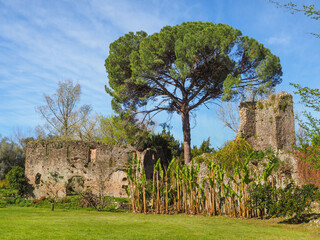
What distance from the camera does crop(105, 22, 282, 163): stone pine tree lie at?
19.5 m

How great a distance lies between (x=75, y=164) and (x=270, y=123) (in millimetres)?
11804

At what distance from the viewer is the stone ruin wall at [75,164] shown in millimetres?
20250

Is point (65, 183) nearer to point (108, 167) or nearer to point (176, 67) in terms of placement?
point (108, 167)

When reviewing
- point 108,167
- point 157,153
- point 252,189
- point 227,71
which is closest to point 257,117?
point 227,71

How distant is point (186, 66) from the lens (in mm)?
19219

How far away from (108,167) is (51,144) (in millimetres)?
3901

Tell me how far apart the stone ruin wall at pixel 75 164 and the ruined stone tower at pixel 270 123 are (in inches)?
290

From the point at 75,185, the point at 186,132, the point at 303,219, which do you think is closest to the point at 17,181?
the point at 75,185

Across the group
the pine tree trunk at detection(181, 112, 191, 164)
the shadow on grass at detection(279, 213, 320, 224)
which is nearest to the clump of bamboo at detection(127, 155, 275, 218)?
the shadow on grass at detection(279, 213, 320, 224)

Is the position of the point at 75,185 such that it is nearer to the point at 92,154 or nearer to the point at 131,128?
the point at 92,154

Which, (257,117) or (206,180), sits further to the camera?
(257,117)

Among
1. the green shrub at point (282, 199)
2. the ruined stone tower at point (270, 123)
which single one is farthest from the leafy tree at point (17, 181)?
the green shrub at point (282, 199)

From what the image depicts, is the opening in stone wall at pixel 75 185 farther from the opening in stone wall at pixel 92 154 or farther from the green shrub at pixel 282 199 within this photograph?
the green shrub at pixel 282 199

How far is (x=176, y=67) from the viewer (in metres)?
19.6
